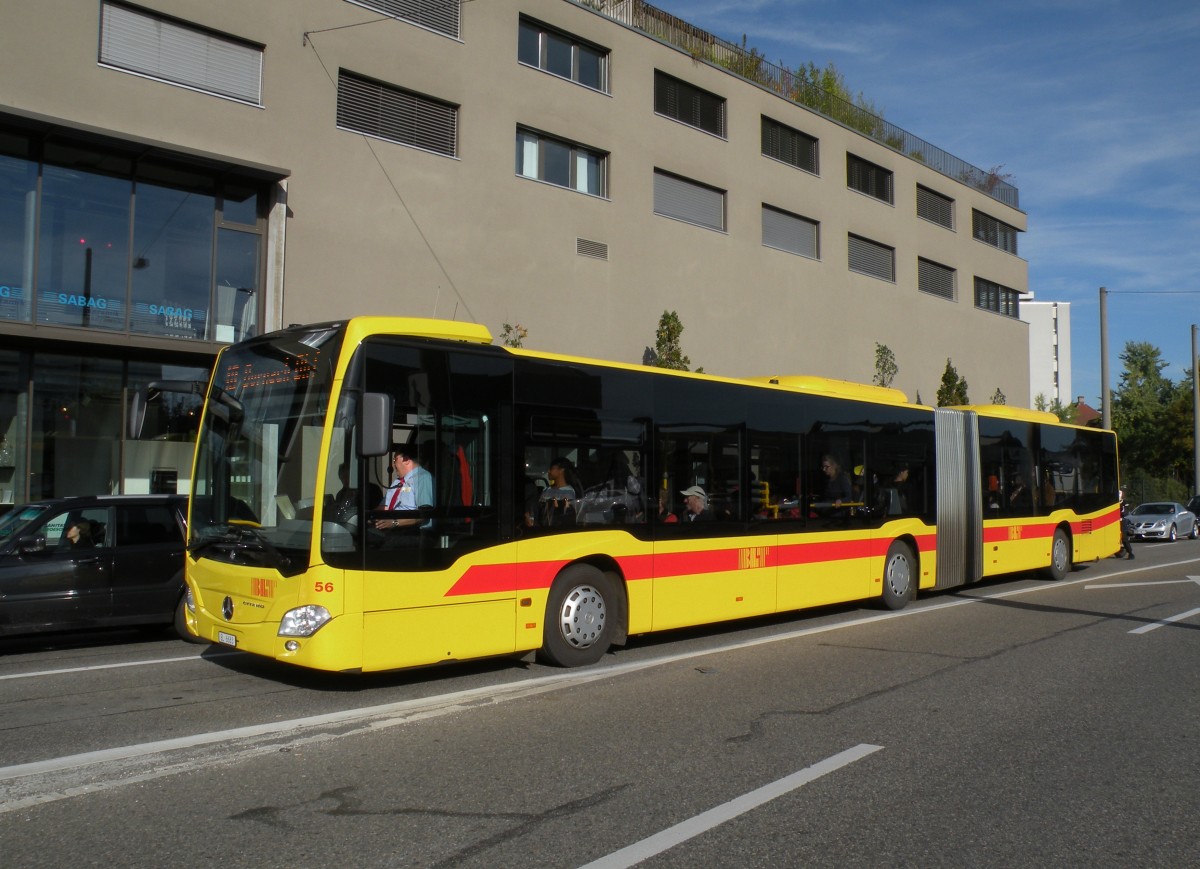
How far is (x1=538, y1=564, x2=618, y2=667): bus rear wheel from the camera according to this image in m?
9.03

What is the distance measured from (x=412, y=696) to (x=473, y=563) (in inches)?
44.8

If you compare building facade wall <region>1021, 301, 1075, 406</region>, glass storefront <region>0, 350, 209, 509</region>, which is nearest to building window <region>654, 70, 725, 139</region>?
glass storefront <region>0, 350, 209, 509</region>

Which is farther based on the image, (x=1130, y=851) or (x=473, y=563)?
(x=473, y=563)

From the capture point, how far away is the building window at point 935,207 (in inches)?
1420

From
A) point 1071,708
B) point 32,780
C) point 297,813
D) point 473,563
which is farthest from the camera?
point 473,563

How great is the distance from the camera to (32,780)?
5.56 m

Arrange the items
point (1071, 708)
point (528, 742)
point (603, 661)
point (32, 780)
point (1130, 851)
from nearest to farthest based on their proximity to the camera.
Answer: point (1130, 851) < point (32, 780) < point (528, 742) < point (1071, 708) < point (603, 661)

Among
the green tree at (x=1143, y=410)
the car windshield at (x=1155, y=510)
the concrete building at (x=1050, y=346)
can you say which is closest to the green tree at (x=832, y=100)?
the car windshield at (x=1155, y=510)

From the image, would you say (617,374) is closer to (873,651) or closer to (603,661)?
(603,661)

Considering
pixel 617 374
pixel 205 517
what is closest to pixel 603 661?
pixel 617 374

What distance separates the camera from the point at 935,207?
3684 centimetres

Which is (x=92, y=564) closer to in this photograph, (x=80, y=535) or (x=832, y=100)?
(x=80, y=535)

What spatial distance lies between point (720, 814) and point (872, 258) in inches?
1205

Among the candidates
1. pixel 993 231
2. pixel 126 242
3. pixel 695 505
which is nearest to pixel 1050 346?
pixel 993 231
